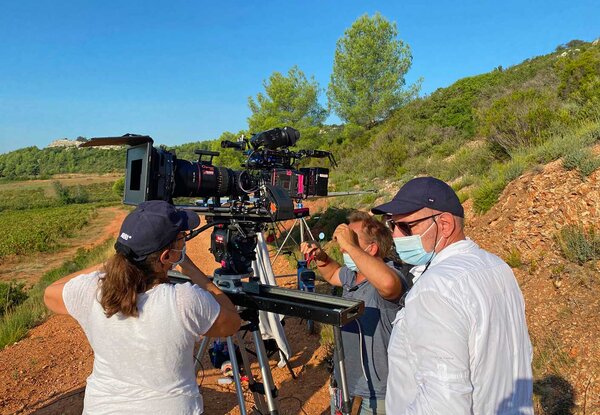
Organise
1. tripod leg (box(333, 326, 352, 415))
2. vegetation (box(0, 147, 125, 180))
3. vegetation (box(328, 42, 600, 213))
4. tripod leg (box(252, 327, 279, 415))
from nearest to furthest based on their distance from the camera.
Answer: tripod leg (box(333, 326, 352, 415)) < tripod leg (box(252, 327, 279, 415)) < vegetation (box(328, 42, 600, 213)) < vegetation (box(0, 147, 125, 180))

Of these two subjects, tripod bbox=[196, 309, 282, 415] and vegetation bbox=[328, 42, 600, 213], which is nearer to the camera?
tripod bbox=[196, 309, 282, 415]

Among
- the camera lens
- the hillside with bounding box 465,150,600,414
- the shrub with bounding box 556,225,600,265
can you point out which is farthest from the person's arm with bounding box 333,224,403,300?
the shrub with bounding box 556,225,600,265

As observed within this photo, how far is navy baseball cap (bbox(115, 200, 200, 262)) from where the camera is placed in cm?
157

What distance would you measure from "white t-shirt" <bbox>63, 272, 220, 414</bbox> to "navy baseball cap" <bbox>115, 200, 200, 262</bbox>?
16 centimetres

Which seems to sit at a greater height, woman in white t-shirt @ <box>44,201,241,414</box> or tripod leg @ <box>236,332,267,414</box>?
woman in white t-shirt @ <box>44,201,241,414</box>

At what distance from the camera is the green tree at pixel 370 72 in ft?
86.6

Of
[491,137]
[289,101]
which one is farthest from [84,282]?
[289,101]

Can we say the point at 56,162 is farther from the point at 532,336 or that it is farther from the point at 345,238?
the point at 345,238

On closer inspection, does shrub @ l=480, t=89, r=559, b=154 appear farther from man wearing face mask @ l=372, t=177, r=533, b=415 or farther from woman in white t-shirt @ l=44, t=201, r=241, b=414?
woman in white t-shirt @ l=44, t=201, r=241, b=414

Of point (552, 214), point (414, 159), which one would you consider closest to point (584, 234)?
point (552, 214)

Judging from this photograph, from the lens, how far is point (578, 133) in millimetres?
6039

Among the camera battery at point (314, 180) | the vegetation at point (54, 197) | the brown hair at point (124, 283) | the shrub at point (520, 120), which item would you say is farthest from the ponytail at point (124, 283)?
the vegetation at point (54, 197)

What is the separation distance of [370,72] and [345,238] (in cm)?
2648

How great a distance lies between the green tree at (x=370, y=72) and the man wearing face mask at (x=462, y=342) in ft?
85.8
